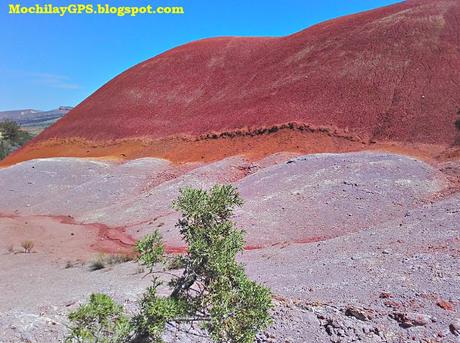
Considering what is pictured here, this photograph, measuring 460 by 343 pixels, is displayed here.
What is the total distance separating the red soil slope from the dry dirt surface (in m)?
5.70

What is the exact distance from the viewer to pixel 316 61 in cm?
3219

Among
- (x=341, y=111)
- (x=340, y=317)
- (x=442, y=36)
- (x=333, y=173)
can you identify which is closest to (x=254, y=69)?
(x=341, y=111)

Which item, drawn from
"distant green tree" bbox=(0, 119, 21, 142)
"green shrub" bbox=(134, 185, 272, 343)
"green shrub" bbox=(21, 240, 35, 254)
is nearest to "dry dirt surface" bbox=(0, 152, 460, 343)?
"green shrub" bbox=(21, 240, 35, 254)

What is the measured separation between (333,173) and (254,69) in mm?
20882

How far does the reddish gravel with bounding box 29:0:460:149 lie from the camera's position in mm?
25031

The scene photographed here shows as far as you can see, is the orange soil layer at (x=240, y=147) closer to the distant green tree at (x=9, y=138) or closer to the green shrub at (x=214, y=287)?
the distant green tree at (x=9, y=138)

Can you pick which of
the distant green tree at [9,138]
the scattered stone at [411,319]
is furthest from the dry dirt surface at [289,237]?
the distant green tree at [9,138]

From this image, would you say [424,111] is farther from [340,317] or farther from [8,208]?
[8,208]

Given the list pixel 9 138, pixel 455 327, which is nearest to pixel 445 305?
pixel 455 327

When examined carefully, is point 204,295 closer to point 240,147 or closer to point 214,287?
point 214,287

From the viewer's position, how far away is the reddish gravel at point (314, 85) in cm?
2503

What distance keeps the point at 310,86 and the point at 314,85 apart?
291 mm

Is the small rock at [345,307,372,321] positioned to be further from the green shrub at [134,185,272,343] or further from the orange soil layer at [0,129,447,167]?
the orange soil layer at [0,129,447,167]

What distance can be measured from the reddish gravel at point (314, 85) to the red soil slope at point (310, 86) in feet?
0.30
